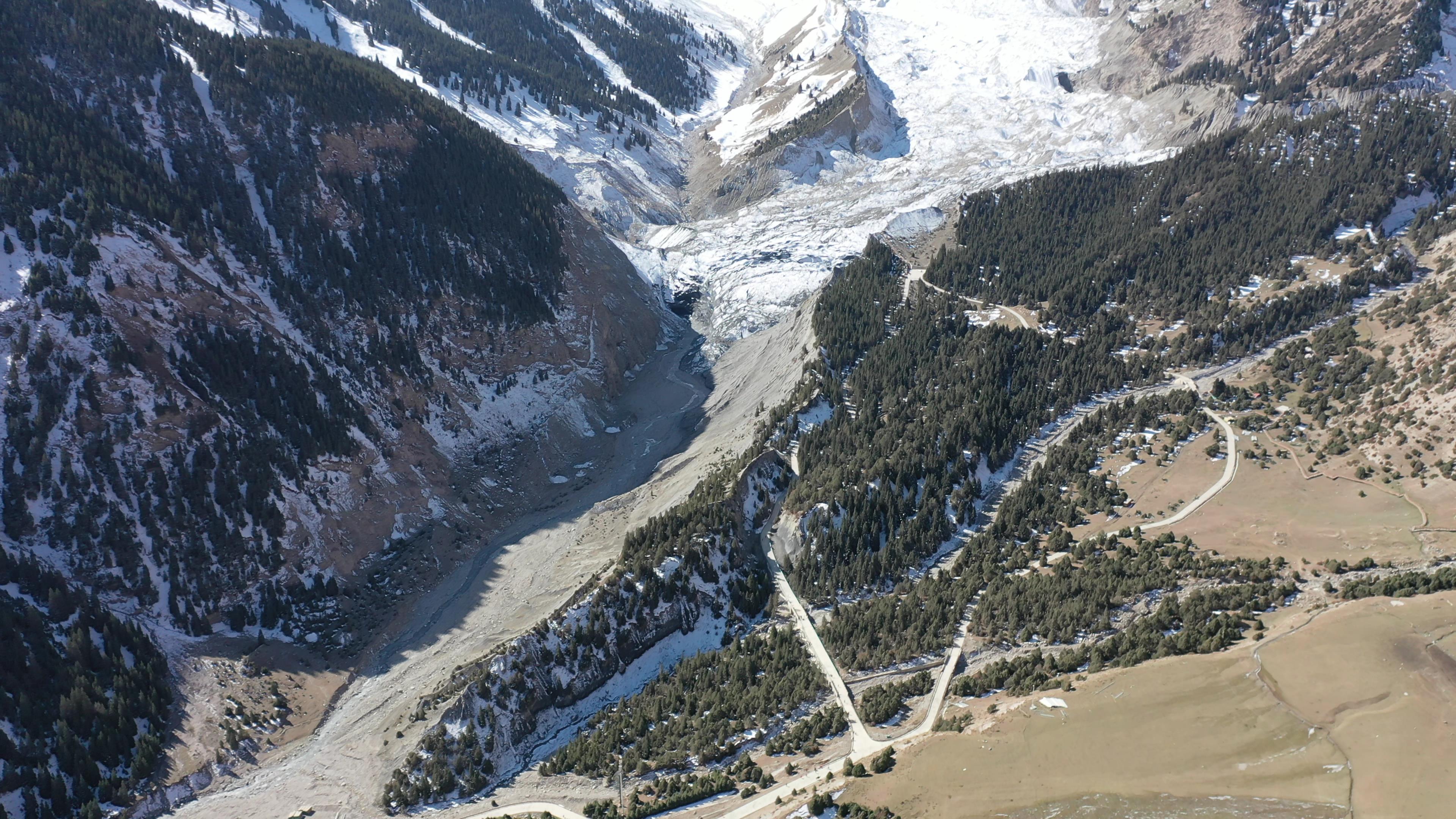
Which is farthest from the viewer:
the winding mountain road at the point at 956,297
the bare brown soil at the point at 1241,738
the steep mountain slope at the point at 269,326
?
the winding mountain road at the point at 956,297

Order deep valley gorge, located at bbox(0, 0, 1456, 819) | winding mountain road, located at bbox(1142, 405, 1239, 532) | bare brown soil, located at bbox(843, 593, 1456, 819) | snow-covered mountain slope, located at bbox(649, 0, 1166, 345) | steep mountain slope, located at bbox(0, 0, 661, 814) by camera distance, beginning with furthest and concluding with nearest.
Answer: snow-covered mountain slope, located at bbox(649, 0, 1166, 345) < winding mountain road, located at bbox(1142, 405, 1239, 532) < steep mountain slope, located at bbox(0, 0, 661, 814) < deep valley gorge, located at bbox(0, 0, 1456, 819) < bare brown soil, located at bbox(843, 593, 1456, 819)

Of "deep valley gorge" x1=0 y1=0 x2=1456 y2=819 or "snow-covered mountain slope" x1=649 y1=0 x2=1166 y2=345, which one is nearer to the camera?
"deep valley gorge" x1=0 y1=0 x2=1456 y2=819

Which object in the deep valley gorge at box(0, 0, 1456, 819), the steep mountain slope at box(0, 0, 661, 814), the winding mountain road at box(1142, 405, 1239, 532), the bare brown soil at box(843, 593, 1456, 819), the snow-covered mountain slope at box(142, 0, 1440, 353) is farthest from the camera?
the snow-covered mountain slope at box(142, 0, 1440, 353)

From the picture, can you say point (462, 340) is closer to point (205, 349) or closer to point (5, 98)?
point (205, 349)

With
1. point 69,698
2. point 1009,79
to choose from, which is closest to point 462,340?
point 69,698

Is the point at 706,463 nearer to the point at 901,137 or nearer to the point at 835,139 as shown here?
the point at 835,139

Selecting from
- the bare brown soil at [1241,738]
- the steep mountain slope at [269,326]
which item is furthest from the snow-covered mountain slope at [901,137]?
the bare brown soil at [1241,738]

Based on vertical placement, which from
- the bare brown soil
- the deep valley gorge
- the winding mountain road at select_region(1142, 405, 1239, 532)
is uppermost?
the deep valley gorge

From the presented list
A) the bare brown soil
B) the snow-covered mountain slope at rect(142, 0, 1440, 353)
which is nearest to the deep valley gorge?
the bare brown soil

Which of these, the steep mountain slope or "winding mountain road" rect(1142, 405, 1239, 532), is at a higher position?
the steep mountain slope

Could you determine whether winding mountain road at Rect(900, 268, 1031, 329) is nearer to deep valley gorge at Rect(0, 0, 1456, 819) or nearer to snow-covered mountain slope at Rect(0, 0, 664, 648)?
deep valley gorge at Rect(0, 0, 1456, 819)

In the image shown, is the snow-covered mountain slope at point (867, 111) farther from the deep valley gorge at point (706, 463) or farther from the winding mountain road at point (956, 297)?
the winding mountain road at point (956, 297)
